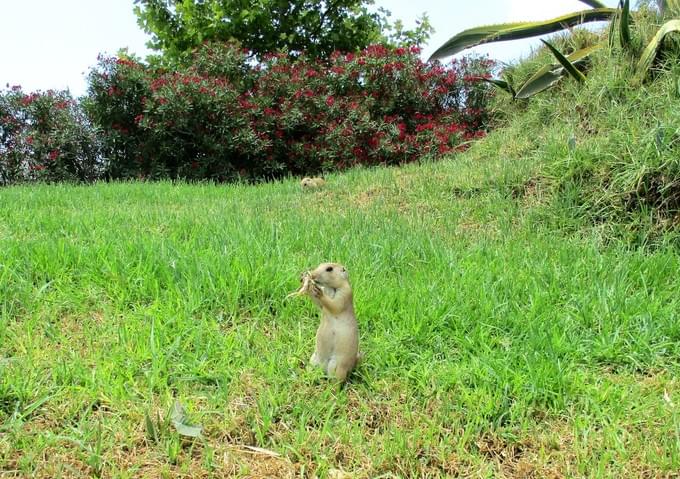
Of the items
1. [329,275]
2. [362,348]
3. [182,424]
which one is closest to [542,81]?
[362,348]

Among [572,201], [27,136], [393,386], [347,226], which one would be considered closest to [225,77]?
[27,136]

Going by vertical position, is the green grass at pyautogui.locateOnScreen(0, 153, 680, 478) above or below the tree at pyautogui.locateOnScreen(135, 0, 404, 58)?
below

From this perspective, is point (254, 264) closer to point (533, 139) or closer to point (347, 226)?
point (347, 226)

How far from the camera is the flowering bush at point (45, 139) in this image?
10.1 metres

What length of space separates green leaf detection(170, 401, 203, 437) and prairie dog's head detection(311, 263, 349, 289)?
0.72 meters

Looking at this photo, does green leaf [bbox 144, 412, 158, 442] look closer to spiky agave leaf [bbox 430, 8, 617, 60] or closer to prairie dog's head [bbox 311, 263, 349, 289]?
prairie dog's head [bbox 311, 263, 349, 289]

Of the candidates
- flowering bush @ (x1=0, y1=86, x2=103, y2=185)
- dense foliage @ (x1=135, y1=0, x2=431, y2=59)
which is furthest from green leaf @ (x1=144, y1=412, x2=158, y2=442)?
dense foliage @ (x1=135, y1=0, x2=431, y2=59)

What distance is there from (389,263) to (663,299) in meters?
1.64

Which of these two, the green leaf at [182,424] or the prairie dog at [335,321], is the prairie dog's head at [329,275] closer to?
the prairie dog at [335,321]

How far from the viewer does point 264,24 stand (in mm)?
12867

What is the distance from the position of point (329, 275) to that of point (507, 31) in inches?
265

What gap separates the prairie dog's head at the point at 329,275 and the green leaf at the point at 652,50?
520cm

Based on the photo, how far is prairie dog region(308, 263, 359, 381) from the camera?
229 centimetres

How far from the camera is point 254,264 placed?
3473mm
